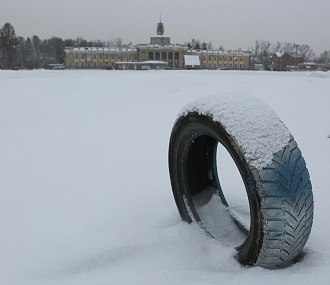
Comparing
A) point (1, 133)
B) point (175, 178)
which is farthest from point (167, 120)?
point (175, 178)

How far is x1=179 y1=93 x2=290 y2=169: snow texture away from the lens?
2.34 m

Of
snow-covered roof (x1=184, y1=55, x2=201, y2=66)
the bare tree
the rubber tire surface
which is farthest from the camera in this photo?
snow-covered roof (x1=184, y1=55, x2=201, y2=66)

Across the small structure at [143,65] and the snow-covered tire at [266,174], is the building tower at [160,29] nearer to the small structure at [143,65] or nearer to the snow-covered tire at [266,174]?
the small structure at [143,65]

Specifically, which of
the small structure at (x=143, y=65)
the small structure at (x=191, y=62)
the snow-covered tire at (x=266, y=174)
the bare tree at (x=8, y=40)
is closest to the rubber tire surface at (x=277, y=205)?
the snow-covered tire at (x=266, y=174)

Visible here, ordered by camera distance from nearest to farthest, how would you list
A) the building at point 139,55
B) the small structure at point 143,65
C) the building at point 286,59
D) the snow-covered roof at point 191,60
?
the small structure at point 143,65, the snow-covered roof at point 191,60, the building at point 139,55, the building at point 286,59

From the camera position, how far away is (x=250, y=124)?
98.9 inches

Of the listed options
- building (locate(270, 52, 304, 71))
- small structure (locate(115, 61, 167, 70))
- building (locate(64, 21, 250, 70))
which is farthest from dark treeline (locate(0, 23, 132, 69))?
building (locate(270, 52, 304, 71))

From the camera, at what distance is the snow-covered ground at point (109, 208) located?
2.73 m

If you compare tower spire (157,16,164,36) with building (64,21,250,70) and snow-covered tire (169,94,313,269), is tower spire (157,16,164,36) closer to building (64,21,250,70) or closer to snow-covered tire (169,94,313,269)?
building (64,21,250,70)

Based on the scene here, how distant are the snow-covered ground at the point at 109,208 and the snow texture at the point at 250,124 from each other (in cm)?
90

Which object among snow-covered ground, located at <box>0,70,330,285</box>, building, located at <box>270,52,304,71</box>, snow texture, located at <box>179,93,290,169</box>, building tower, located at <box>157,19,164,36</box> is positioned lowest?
snow-covered ground, located at <box>0,70,330,285</box>

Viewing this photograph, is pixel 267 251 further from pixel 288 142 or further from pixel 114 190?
pixel 114 190

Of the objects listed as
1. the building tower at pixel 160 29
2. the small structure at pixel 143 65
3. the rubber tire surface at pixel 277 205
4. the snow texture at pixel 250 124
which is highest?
the building tower at pixel 160 29

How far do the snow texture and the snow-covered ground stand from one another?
901mm
